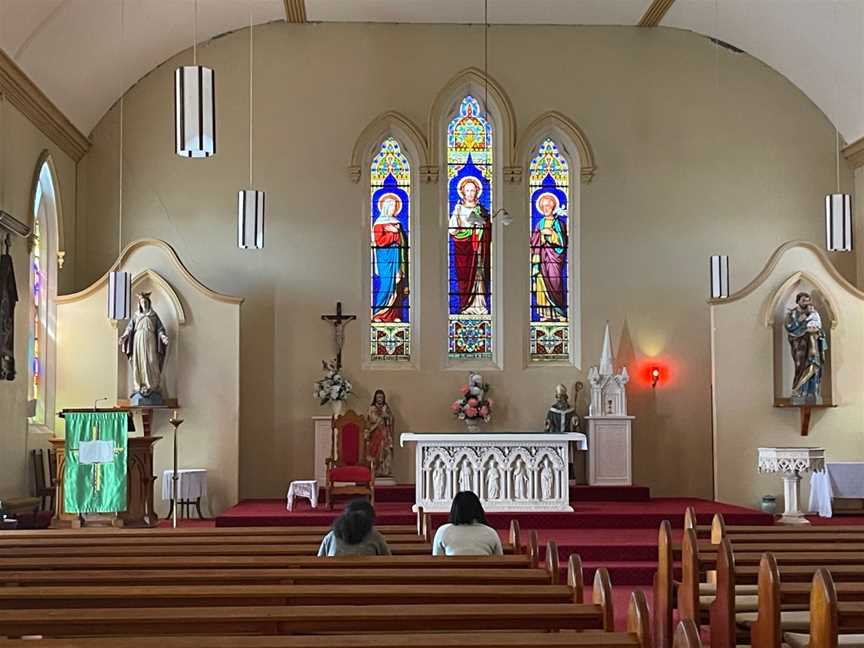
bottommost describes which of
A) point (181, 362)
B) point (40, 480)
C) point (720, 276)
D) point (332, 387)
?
point (40, 480)

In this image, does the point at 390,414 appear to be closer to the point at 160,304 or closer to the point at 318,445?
the point at 318,445

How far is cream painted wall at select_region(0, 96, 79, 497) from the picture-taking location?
1112cm

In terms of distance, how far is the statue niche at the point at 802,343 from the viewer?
13.1 meters

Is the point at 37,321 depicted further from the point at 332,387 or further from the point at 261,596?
the point at 261,596

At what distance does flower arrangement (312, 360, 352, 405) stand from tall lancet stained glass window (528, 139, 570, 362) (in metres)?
2.40

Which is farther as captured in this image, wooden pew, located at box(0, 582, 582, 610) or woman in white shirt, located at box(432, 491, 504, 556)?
woman in white shirt, located at box(432, 491, 504, 556)

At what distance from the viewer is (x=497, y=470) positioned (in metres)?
11.8

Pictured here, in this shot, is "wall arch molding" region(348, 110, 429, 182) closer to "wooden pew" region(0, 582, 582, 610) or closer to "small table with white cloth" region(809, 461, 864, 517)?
"small table with white cloth" region(809, 461, 864, 517)

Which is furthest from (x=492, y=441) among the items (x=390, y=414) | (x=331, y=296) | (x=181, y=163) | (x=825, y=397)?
(x=181, y=163)

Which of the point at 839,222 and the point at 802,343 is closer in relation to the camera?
the point at 839,222

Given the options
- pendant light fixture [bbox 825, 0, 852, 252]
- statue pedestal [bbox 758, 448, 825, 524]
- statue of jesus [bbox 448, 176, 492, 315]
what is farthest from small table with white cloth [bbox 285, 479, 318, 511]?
pendant light fixture [bbox 825, 0, 852, 252]

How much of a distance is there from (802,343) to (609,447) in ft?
8.15

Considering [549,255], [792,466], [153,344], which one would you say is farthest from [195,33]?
[792,466]

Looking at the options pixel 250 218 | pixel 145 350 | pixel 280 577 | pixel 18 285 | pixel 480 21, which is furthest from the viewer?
pixel 480 21
